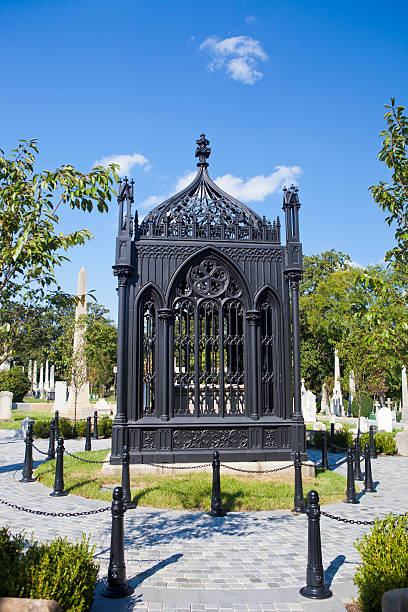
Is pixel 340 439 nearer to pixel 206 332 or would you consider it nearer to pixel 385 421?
pixel 385 421

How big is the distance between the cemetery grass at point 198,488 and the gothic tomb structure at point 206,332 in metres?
0.62

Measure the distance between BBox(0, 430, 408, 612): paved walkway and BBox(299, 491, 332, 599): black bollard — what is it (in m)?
0.11

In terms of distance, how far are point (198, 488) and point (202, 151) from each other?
8.75 m

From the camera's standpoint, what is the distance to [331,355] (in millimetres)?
46125

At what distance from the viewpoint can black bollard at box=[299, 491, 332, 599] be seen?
216 inches

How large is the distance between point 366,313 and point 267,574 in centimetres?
432

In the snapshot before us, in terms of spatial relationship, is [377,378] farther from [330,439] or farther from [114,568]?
[114,568]

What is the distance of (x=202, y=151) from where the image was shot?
13.9 m

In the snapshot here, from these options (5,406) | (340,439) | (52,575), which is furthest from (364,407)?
(52,575)

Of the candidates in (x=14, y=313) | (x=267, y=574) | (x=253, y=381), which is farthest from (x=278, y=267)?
(x=267, y=574)

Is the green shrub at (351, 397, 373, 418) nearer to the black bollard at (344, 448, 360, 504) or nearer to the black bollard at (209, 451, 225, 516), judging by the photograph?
the black bollard at (344, 448, 360, 504)

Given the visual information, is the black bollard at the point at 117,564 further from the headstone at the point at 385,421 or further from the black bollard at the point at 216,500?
the headstone at the point at 385,421

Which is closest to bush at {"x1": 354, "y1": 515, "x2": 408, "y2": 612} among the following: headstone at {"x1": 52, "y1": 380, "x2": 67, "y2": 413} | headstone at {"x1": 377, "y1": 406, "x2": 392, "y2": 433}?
headstone at {"x1": 377, "y1": 406, "x2": 392, "y2": 433}

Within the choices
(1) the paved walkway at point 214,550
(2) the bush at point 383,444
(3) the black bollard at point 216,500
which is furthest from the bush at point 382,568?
(2) the bush at point 383,444
